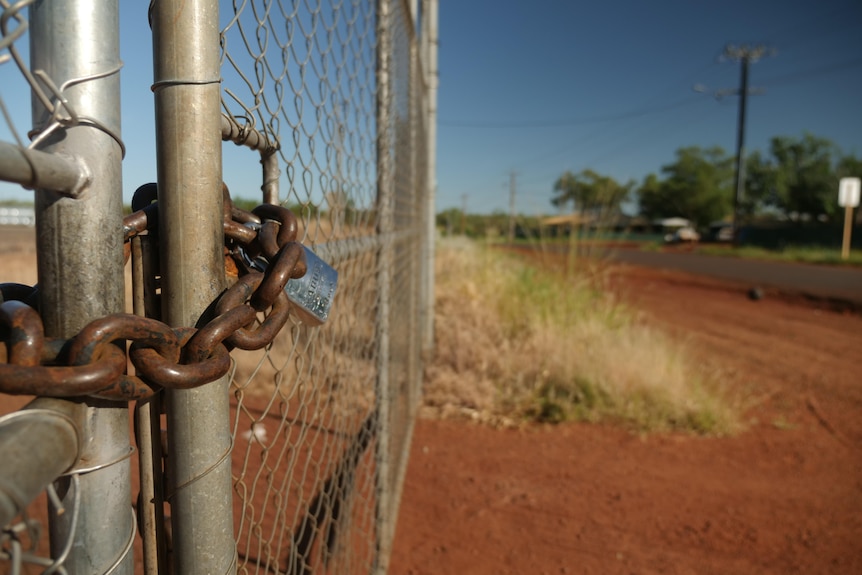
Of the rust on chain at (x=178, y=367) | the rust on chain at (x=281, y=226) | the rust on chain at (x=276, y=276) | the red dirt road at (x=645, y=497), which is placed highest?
the rust on chain at (x=281, y=226)

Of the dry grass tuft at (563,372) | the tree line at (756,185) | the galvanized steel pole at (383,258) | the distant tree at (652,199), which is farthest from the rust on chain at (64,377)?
the distant tree at (652,199)

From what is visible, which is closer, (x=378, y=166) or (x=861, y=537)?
(x=378, y=166)

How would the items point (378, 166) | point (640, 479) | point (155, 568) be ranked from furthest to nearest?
point (640, 479) < point (378, 166) < point (155, 568)

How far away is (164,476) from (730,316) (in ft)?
32.2

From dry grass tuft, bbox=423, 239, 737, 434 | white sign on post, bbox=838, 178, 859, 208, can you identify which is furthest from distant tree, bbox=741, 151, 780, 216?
dry grass tuft, bbox=423, 239, 737, 434

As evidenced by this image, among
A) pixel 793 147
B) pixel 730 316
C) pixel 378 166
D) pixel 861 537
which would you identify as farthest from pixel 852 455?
pixel 793 147

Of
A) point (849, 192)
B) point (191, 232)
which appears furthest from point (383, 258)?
point (849, 192)

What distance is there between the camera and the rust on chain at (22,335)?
1.69 feet

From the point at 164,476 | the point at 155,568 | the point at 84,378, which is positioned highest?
the point at 84,378

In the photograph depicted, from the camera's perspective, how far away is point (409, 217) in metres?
3.59

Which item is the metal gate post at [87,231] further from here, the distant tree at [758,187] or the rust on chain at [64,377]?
the distant tree at [758,187]

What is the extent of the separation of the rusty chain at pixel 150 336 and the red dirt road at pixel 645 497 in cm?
219

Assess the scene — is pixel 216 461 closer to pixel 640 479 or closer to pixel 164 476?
pixel 164 476

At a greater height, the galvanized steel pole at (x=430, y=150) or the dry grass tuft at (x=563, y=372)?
the galvanized steel pole at (x=430, y=150)
